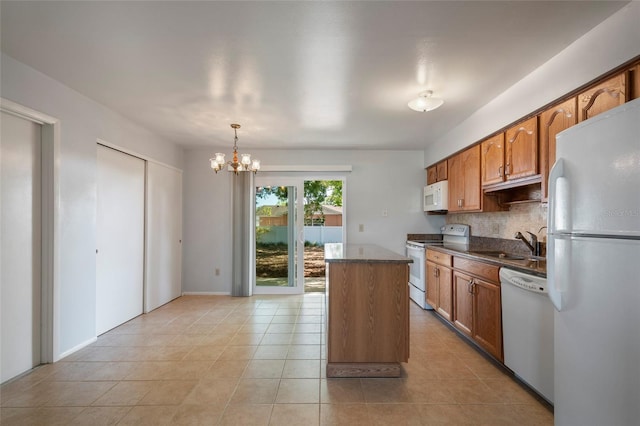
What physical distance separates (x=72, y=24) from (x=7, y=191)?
1.33 meters

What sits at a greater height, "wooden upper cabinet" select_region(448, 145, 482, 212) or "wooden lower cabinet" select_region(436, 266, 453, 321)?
"wooden upper cabinet" select_region(448, 145, 482, 212)

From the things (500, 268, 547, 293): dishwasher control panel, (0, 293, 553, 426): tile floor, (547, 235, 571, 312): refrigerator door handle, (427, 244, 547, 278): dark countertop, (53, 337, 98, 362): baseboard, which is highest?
(547, 235, 571, 312): refrigerator door handle

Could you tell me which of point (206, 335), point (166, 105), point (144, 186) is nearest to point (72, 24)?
point (166, 105)

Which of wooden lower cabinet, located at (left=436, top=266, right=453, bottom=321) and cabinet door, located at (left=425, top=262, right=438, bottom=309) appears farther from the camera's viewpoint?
cabinet door, located at (left=425, top=262, right=438, bottom=309)

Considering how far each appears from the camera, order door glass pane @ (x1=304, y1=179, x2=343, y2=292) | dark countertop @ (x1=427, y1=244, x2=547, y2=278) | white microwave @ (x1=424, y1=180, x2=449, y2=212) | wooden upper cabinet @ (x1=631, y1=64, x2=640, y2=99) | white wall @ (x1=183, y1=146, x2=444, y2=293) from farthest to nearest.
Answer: door glass pane @ (x1=304, y1=179, x2=343, y2=292), white wall @ (x1=183, y1=146, x2=444, y2=293), white microwave @ (x1=424, y1=180, x2=449, y2=212), dark countertop @ (x1=427, y1=244, x2=547, y2=278), wooden upper cabinet @ (x1=631, y1=64, x2=640, y2=99)

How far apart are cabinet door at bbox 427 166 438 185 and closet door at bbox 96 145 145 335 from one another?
13.4 ft

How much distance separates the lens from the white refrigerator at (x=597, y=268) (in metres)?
1.06

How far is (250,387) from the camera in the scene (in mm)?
2107

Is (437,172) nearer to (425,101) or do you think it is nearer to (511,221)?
(511,221)

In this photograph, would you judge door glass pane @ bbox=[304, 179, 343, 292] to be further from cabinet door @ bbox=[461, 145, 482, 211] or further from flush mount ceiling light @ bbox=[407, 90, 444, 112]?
flush mount ceiling light @ bbox=[407, 90, 444, 112]

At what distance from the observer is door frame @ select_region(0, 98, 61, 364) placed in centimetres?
237


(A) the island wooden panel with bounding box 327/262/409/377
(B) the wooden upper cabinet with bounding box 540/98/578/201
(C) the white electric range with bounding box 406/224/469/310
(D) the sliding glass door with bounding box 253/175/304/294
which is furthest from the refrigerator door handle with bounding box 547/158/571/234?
(D) the sliding glass door with bounding box 253/175/304/294

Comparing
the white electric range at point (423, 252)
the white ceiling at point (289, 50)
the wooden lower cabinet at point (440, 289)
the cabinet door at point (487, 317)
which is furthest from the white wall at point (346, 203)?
the cabinet door at point (487, 317)

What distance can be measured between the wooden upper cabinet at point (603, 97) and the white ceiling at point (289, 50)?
1.18 feet
